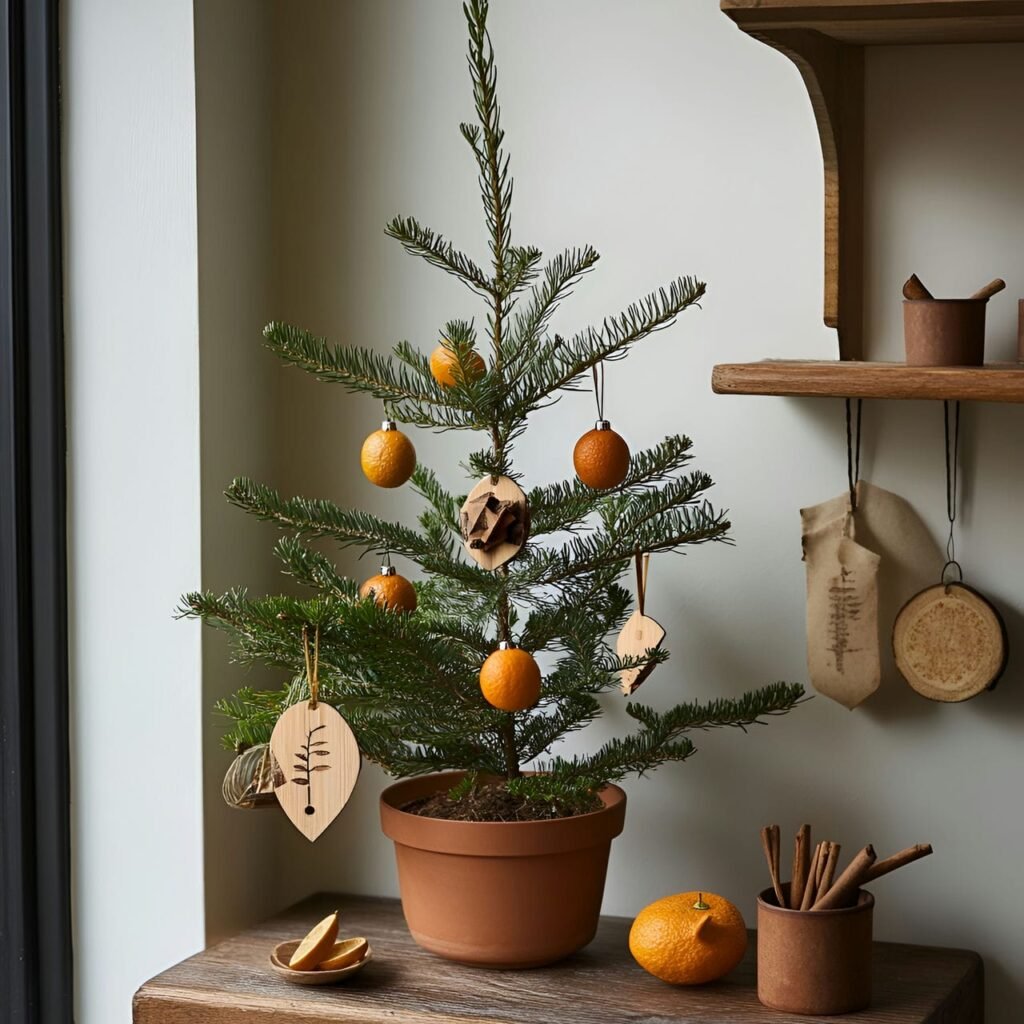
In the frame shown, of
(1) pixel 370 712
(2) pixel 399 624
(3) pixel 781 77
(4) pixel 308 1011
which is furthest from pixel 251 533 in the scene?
(3) pixel 781 77

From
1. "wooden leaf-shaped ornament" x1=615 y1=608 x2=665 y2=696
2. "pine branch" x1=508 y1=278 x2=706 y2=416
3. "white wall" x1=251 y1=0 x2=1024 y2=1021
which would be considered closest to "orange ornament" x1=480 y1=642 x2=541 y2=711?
"wooden leaf-shaped ornament" x1=615 y1=608 x2=665 y2=696

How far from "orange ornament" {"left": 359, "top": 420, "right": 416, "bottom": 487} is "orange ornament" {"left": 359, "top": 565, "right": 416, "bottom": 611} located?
76mm

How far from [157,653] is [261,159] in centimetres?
52

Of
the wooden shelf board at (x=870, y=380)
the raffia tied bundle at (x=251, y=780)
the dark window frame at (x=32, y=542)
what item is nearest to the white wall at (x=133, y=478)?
the dark window frame at (x=32, y=542)

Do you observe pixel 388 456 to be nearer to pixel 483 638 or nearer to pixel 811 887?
pixel 483 638

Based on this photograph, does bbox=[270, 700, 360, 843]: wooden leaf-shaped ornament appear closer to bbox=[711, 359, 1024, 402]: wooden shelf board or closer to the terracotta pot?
the terracotta pot

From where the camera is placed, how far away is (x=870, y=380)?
46.6 inches

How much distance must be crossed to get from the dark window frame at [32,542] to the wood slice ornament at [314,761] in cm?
41

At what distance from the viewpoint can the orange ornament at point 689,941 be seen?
1.21 meters

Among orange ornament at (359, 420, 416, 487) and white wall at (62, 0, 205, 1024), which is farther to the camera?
white wall at (62, 0, 205, 1024)

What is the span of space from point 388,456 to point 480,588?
0.44ft

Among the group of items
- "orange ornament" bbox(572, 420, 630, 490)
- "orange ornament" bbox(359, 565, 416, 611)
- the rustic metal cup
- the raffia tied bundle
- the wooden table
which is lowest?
the wooden table

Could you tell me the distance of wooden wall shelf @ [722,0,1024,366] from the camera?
107 centimetres

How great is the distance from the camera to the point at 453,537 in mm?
1438
